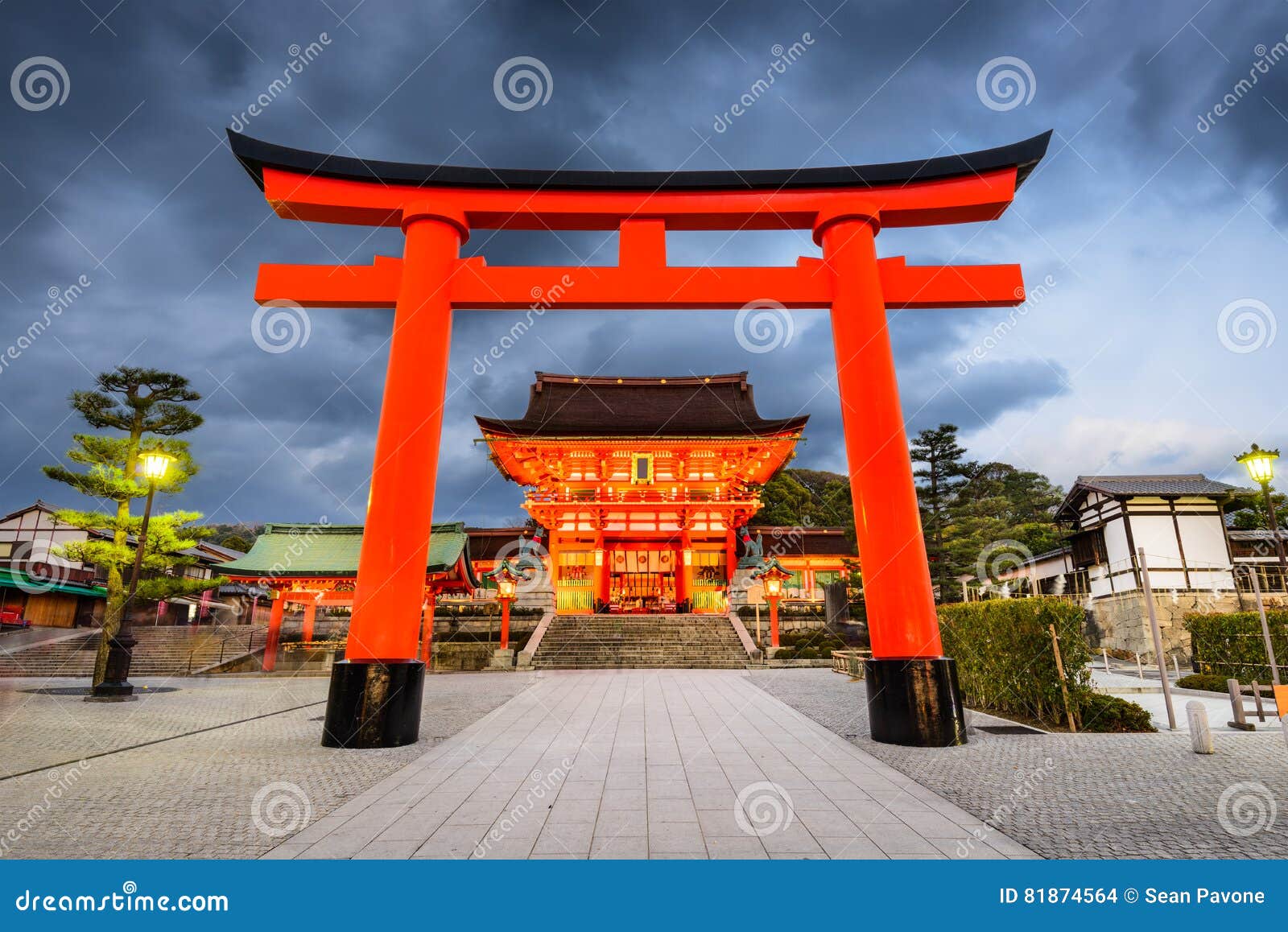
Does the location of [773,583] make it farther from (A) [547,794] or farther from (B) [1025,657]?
(A) [547,794]

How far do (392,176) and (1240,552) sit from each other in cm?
3342

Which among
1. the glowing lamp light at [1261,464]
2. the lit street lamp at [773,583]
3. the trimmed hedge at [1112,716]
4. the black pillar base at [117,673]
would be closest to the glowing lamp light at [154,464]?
the black pillar base at [117,673]

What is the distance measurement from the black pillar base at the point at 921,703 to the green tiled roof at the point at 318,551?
1397 centimetres

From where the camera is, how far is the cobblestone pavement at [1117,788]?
3.28 metres

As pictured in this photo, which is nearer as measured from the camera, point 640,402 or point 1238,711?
point 1238,711

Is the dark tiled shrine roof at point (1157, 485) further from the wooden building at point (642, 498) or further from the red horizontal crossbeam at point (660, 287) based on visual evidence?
the red horizontal crossbeam at point (660, 287)

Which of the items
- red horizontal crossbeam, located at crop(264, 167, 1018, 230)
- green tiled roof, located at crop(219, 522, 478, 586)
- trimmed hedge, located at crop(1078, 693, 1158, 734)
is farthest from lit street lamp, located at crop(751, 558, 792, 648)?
red horizontal crossbeam, located at crop(264, 167, 1018, 230)

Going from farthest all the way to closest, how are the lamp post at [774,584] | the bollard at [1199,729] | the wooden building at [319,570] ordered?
the wooden building at [319,570], the lamp post at [774,584], the bollard at [1199,729]

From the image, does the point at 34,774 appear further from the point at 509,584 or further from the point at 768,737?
the point at 509,584

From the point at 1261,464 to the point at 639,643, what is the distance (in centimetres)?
1410

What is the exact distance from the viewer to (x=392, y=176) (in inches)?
280

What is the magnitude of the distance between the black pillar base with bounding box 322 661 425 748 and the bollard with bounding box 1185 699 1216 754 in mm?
7562

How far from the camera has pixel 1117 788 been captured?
4348 millimetres

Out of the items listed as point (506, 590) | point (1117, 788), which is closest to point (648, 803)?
point (1117, 788)
